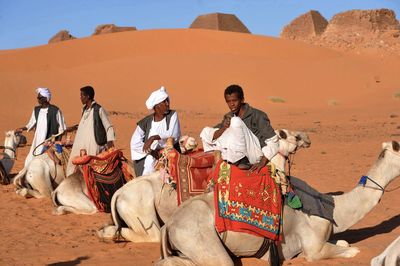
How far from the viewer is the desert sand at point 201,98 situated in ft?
24.4

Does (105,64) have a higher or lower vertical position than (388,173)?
higher

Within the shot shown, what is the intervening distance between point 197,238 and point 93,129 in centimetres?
395

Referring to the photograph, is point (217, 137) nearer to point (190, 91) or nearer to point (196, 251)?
point (196, 251)

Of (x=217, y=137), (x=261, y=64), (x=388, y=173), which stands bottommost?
(x=388, y=173)

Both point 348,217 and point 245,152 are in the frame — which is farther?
point 348,217

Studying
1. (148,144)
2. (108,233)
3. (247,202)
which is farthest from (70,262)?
(247,202)

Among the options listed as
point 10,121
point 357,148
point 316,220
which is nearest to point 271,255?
point 316,220

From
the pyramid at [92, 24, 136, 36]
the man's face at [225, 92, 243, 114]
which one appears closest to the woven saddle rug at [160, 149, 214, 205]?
the man's face at [225, 92, 243, 114]

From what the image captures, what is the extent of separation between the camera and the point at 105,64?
4216cm

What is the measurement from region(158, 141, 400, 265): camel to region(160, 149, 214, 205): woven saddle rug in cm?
66

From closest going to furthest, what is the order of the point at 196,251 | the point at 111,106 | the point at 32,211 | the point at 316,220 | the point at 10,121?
the point at 196,251, the point at 316,220, the point at 32,211, the point at 10,121, the point at 111,106

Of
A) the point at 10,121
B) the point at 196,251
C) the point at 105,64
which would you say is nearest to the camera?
the point at 196,251

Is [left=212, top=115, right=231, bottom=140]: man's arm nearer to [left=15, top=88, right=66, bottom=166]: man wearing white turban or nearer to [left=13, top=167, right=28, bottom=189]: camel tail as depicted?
[left=13, top=167, right=28, bottom=189]: camel tail

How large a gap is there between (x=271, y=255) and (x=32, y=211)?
4.62 meters
